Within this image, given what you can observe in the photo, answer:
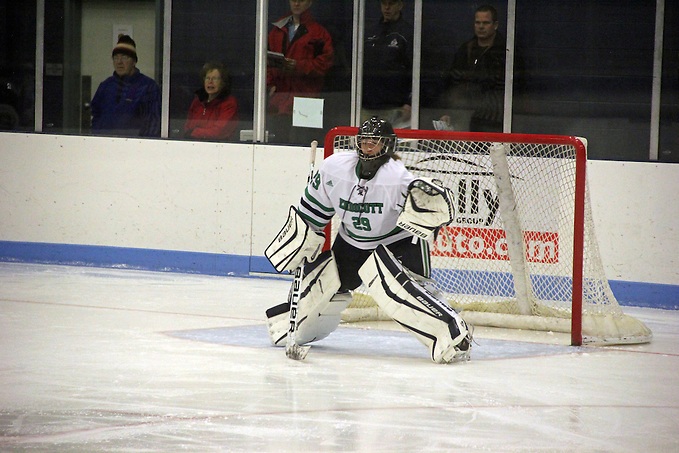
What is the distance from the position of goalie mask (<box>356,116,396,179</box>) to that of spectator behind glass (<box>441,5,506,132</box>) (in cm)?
211

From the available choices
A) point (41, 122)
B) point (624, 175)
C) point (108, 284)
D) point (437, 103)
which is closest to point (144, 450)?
point (108, 284)

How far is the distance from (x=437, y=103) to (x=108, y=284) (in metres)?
2.18

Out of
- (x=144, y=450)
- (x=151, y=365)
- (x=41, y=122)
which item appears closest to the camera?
(x=144, y=450)

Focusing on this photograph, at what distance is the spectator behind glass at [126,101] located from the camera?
19.9 ft

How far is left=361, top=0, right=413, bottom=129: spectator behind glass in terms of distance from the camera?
225 inches

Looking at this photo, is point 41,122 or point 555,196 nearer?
point 555,196

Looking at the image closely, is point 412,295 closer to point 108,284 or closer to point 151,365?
point 151,365

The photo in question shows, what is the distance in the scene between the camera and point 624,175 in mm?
5004

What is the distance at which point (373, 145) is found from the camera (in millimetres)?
3580

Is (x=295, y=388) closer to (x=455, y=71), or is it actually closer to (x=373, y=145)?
(x=373, y=145)

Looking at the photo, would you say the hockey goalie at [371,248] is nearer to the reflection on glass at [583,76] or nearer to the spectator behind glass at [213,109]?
the reflection on glass at [583,76]

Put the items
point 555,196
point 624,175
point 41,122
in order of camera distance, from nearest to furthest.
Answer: point 555,196
point 624,175
point 41,122

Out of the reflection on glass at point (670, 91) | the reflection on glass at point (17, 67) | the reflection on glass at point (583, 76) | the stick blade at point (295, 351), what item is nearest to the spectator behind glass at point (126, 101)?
the reflection on glass at point (17, 67)

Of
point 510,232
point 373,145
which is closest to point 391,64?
point 510,232
